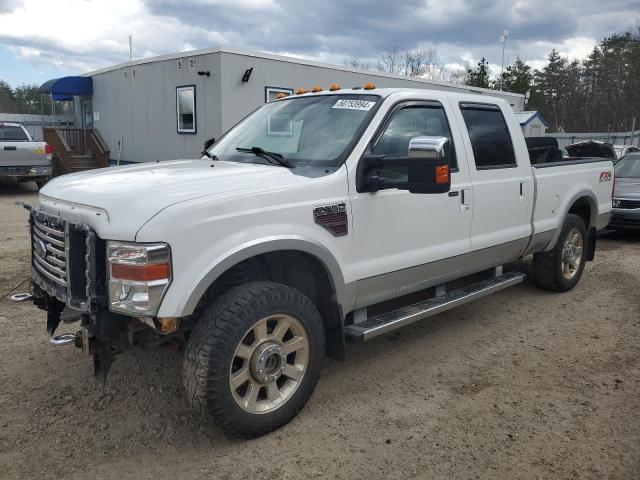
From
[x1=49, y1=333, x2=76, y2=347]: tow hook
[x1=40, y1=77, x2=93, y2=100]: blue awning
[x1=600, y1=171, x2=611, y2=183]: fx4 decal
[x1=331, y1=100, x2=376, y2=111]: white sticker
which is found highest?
[x1=40, y1=77, x2=93, y2=100]: blue awning

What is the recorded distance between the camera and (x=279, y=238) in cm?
312

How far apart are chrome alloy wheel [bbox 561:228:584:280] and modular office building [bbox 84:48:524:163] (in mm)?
→ 9999

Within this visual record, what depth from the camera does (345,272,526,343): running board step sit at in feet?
12.1

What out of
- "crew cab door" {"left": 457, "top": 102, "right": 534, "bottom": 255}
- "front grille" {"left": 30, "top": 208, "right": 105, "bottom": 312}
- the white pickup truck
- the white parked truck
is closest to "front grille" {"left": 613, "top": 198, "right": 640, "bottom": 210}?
"crew cab door" {"left": 457, "top": 102, "right": 534, "bottom": 255}

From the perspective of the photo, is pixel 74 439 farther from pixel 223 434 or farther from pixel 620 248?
pixel 620 248

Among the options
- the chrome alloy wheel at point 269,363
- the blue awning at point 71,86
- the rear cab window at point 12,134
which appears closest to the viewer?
the chrome alloy wheel at point 269,363

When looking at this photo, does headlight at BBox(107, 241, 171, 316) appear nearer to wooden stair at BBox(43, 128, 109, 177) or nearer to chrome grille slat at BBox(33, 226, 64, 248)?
chrome grille slat at BBox(33, 226, 64, 248)

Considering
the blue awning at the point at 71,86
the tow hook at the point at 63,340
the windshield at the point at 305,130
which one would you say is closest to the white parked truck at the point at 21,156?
the blue awning at the point at 71,86

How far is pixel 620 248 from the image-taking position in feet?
28.8

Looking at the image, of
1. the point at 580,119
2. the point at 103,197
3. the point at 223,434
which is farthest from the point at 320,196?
the point at 580,119

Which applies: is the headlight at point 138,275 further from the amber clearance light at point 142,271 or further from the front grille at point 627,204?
the front grille at point 627,204

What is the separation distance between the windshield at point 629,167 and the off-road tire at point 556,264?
5353 millimetres

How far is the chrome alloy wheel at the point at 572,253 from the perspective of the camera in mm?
5922

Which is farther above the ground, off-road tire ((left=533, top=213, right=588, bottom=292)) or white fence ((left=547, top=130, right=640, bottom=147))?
white fence ((left=547, top=130, right=640, bottom=147))
